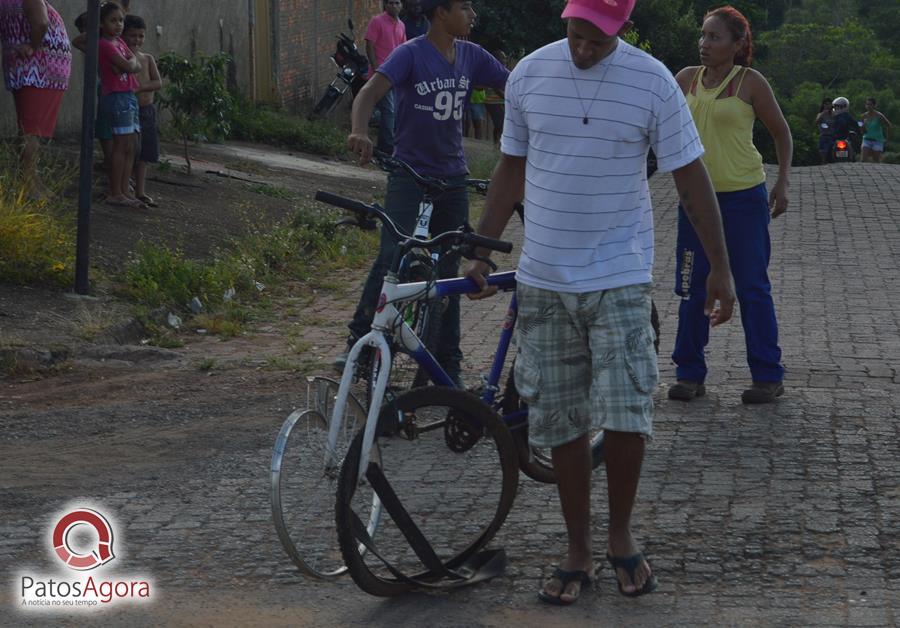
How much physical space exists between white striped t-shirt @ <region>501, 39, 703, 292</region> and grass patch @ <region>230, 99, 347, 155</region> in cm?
1300

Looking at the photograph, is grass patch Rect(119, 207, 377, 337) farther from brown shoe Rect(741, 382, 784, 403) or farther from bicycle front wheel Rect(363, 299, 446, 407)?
brown shoe Rect(741, 382, 784, 403)

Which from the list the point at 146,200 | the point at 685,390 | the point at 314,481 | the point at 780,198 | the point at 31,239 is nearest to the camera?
the point at 314,481

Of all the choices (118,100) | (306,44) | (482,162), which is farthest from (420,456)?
(306,44)

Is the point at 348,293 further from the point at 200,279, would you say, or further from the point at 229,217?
the point at 229,217

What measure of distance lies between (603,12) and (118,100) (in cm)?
733

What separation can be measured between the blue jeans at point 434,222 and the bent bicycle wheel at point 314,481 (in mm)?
1886

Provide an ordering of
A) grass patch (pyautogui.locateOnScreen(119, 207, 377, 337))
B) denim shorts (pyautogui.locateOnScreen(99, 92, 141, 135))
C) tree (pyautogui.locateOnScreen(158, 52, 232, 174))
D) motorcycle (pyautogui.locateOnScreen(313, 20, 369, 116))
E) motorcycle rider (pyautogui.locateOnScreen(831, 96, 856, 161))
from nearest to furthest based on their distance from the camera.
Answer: grass patch (pyautogui.locateOnScreen(119, 207, 377, 337)) < denim shorts (pyautogui.locateOnScreen(99, 92, 141, 135)) < tree (pyautogui.locateOnScreen(158, 52, 232, 174)) < motorcycle (pyautogui.locateOnScreen(313, 20, 369, 116)) < motorcycle rider (pyautogui.locateOnScreen(831, 96, 856, 161))

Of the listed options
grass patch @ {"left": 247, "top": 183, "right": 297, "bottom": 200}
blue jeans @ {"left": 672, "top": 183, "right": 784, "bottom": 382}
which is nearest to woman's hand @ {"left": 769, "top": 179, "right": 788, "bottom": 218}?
blue jeans @ {"left": 672, "top": 183, "right": 784, "bottom": 382}

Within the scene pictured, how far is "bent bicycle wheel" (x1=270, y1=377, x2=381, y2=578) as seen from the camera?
4402 mm

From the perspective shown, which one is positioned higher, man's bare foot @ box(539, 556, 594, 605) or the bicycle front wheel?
the bicycle front wheel

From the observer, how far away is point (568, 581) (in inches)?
172

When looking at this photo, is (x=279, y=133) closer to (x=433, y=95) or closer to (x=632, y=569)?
(x=433, y=95)

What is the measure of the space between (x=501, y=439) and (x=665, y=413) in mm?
2060

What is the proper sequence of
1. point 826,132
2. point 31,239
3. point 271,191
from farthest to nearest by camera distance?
point 826,132 → point 271,191 → point 31,239
